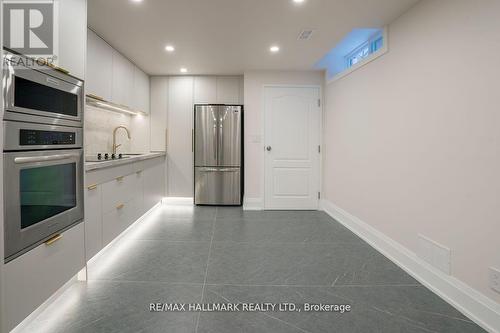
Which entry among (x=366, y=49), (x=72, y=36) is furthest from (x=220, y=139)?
(x=72, y=36)

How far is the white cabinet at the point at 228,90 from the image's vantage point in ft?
16.6

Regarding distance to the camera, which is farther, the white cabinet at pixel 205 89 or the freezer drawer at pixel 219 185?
the white cabinet at pixel 205 89

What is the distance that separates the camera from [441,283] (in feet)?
6.75

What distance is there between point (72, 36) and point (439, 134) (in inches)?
112

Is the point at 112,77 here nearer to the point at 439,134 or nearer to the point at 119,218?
the point at 119,218

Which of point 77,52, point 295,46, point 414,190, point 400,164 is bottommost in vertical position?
point 414,190

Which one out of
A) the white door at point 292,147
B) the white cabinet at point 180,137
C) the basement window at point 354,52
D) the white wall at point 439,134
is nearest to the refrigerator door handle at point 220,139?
the white cabinet at point 180,137

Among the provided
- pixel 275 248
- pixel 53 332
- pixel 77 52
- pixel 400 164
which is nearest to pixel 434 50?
pixel 400 164

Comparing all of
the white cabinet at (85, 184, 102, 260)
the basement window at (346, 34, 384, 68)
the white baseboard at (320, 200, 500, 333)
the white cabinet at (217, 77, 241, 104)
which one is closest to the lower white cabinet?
the white cabinet at (85, 184, 102, 260)

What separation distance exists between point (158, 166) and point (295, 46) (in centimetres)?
289

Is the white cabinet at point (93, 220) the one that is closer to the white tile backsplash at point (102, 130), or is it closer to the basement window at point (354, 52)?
the white tile backsplash at point (102, 130)

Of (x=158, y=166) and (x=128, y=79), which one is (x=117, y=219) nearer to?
(x=158, y=166)

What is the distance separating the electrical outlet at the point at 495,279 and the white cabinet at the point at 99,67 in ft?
12.2

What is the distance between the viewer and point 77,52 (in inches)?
80.0
